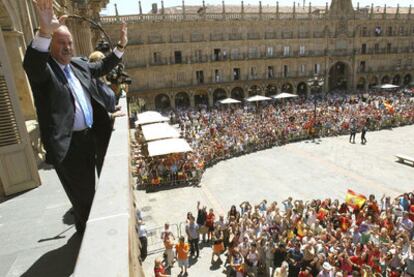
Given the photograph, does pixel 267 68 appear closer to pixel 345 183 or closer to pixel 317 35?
pixel 317 35

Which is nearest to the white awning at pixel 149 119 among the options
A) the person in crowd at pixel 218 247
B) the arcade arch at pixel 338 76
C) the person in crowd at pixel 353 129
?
the person in crowd at pixel 218 247

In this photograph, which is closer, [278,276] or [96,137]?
[96,137]

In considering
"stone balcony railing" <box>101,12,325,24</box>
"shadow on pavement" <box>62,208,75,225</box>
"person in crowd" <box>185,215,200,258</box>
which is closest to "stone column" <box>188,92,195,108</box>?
"stone balcony railing" <box>101,12,325,24</box>

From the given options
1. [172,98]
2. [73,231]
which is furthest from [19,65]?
[172,98]

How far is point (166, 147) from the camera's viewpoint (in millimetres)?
16141

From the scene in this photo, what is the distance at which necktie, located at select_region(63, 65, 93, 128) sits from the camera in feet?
9.02

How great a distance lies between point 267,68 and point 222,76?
6.81 m

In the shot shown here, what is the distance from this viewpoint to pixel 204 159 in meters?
19.9

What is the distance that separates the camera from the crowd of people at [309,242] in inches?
327

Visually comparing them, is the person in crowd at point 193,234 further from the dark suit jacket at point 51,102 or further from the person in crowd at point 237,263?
the dark suit jacket at point 51,102

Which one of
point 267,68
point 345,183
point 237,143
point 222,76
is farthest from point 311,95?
point 345,183

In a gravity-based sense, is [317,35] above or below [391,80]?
above

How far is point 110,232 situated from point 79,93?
59.2 inches

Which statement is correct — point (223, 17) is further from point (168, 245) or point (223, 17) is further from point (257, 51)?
point (168, 245)
